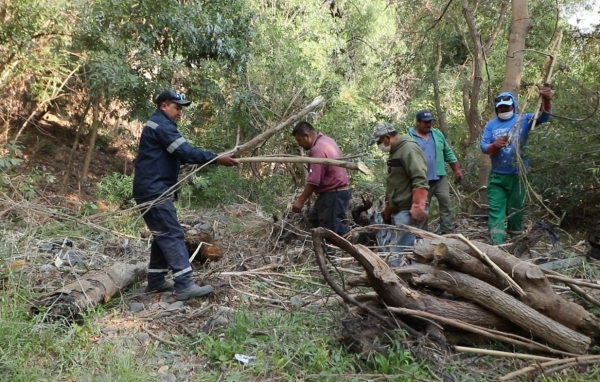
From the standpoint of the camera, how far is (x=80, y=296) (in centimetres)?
393

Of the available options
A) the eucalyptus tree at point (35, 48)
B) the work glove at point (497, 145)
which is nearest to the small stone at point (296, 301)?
the work glove at point (497, 145)

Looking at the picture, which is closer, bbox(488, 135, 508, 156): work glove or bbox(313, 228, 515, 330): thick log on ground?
bbox(313, 228, 515, 330): thick log on ground

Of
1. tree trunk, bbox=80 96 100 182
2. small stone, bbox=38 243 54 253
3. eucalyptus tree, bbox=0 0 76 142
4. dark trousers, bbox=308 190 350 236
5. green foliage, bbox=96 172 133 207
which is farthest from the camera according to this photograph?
tree trunk, bbox=80 96 100 182

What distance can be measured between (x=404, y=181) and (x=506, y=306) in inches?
67.9

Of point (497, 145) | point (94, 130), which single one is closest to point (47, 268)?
point (497, 145)

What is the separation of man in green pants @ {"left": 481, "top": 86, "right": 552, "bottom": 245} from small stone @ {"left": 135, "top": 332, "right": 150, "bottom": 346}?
11.4 ft

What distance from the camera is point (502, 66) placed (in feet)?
39.5

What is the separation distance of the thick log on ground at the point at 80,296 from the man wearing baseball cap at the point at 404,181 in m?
2.38

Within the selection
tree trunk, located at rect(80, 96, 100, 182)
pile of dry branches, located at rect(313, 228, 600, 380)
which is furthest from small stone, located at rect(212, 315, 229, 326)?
tree trunk, located at rect(80, 96, 100, 182)

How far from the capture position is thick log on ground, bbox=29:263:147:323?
149 inches

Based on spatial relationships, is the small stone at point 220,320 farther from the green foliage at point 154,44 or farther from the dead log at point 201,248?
the green foliage at point 154,44

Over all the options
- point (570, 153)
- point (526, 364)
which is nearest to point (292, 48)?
point (570, 153)

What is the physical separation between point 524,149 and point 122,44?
5775 mm

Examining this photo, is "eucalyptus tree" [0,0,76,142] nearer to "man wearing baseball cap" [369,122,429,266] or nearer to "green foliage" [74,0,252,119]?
"green foliage" [74,0,252,119]
